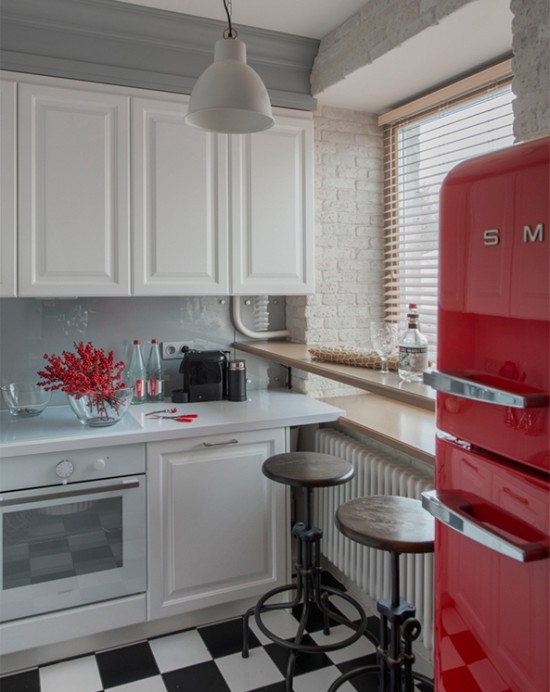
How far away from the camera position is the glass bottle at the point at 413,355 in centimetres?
200

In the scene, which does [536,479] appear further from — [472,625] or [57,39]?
[57,39]

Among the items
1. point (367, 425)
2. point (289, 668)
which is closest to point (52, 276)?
point (367, 425)

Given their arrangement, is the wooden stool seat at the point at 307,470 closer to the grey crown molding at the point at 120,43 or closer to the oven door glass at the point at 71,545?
the oven door glass at the point at 71,545

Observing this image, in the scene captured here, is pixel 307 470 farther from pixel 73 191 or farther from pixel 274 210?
pixel 73 191

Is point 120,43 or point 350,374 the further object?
point 120,43

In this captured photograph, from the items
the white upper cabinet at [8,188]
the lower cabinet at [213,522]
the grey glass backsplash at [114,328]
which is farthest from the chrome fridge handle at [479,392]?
the grey glass backsplash at [114,328]

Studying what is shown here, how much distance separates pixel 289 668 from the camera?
1931 mm

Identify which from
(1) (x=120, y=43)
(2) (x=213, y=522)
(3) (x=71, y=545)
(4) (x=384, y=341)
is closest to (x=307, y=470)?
(2) (x=213, y=522)

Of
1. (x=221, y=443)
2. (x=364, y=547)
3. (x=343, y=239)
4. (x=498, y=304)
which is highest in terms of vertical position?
(x=343, y=239)

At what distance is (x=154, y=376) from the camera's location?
106 inches

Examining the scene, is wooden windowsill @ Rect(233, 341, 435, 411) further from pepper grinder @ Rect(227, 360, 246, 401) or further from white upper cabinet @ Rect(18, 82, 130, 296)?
white upper cabinet @ Rect(18, 82, 130, 296)

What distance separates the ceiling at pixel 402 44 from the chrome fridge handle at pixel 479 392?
1.35 meters

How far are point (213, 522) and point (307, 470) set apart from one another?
1.74 feet

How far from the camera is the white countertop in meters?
2.03
